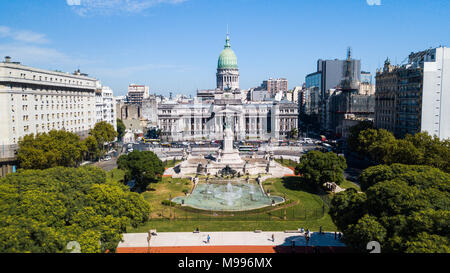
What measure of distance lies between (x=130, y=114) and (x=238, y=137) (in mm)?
63782

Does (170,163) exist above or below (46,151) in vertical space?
below

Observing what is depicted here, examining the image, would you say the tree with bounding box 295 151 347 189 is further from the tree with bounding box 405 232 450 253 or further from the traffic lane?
the traffic lane

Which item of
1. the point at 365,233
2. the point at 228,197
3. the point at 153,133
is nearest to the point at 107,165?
the point at 228,197

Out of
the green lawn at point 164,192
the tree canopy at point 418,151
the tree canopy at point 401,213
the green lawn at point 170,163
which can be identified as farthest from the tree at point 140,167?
the tree canopy at point 418,151

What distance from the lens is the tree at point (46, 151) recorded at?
6100 centimetres

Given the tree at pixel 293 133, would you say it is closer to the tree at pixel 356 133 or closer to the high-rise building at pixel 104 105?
the tree at pixel 356 133

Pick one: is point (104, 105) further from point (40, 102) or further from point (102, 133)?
point (40, 102)

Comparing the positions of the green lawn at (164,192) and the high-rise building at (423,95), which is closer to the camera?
the green lawn at (164,192)

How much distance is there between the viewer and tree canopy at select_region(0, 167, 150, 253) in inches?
927

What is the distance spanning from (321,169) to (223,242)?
98.1 feet

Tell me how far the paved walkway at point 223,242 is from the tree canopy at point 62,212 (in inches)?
181

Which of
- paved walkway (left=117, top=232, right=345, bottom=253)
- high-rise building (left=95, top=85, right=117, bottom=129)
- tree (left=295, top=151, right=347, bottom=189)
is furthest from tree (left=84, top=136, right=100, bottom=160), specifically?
tree (left=295, top=151, right=347, bottom=189)

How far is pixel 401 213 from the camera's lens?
91.1 ft
